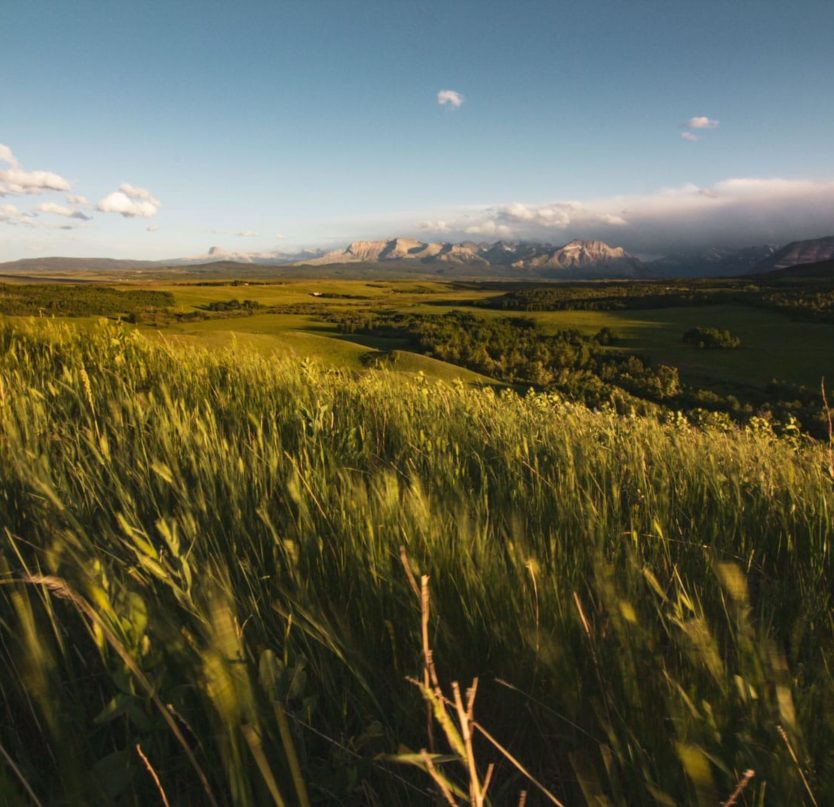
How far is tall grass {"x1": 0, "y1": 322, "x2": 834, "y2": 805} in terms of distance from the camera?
35.0 inches

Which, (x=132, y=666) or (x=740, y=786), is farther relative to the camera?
(x=132, y=666)

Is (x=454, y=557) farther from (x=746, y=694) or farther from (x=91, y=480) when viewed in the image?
(x=91, y=480)

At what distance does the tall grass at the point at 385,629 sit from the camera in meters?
0.89

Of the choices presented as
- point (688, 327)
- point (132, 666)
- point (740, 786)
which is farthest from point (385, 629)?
point (688, 327)

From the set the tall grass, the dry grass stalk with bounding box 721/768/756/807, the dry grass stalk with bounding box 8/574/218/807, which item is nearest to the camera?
the dry grass stalk with bounding box 721/768/756/807

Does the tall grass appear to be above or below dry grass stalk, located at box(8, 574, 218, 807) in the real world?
below

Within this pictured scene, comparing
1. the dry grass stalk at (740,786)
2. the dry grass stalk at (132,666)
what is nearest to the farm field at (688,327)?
the dry grass stalk at (132,666)

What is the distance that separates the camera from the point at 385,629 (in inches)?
52.4

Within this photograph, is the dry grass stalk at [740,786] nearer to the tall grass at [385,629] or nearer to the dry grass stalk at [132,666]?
the tall grass at [385,629]

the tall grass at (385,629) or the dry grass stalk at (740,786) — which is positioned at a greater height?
the dry grass stalk at (740,786)

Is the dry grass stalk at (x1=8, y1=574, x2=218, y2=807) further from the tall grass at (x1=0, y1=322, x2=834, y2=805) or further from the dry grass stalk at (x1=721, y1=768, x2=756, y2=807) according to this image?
the dry grass stalk at (x1=721, y1=768, x2=756, y2=807)

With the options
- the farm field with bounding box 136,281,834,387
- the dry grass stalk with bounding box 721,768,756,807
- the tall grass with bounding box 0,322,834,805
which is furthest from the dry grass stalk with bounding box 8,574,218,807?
the farm field with bounding box 136,281,834,387

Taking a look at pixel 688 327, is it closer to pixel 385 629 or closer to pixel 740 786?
pixel 385 629

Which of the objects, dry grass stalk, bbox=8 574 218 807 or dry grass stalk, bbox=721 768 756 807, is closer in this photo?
dry grass stalk, bbox=721 768 756 807
